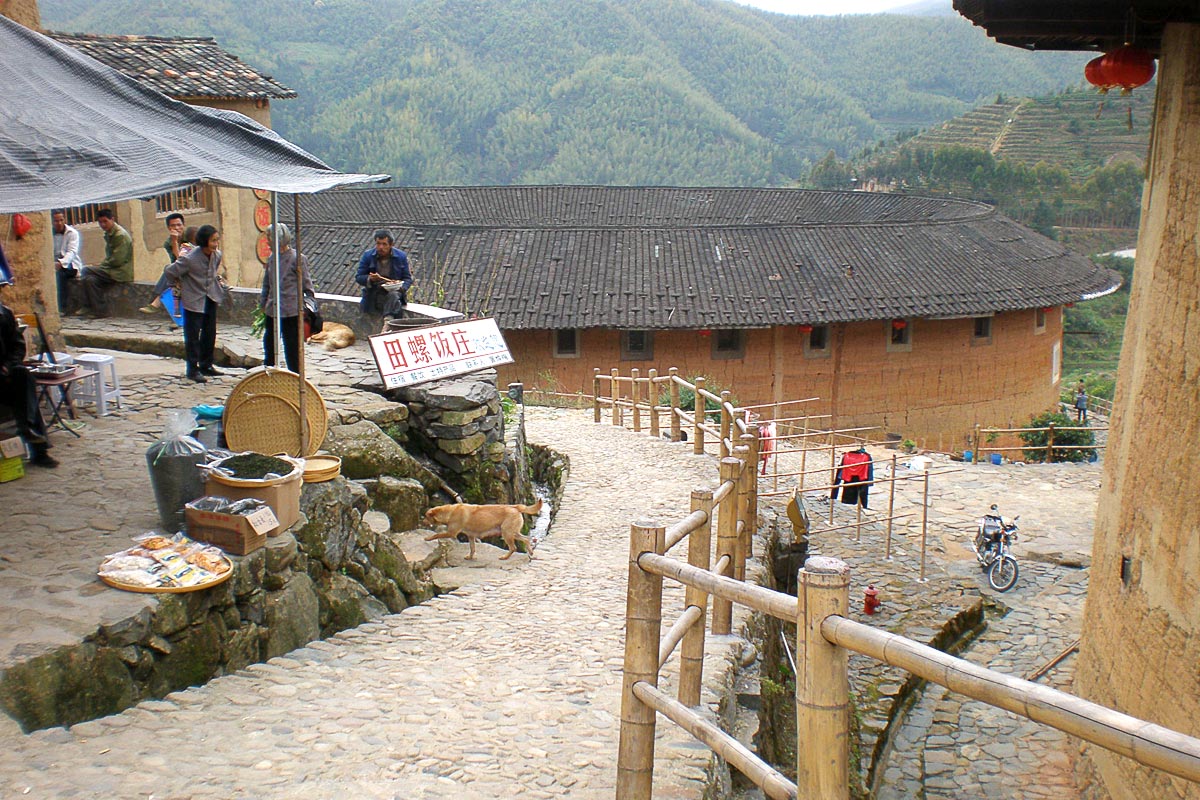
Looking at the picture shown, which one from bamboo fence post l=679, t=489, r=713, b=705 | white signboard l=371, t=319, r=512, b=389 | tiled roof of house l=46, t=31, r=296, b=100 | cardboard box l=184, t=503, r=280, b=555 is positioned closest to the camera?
bamboo fence post l=679, t=489, r=713, b=705

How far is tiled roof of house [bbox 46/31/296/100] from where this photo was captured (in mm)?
13961

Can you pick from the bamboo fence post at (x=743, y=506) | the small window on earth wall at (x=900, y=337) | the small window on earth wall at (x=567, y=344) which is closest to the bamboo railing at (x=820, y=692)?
the bamboo fence post at (x=743, y=506)

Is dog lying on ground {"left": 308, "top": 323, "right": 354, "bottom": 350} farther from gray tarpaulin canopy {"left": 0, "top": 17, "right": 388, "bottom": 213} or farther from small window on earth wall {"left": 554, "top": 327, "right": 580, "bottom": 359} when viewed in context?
small window on earth wall {"left": 554, "top": 327, "right": 580, "bottom": 359}

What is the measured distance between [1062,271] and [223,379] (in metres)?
20.4

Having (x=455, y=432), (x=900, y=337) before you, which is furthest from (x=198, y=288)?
(x=900, y=337)

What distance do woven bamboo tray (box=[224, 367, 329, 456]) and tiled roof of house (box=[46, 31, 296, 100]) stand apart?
883 centimetres

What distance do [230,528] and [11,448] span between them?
67.8 inches

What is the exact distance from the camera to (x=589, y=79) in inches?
2977

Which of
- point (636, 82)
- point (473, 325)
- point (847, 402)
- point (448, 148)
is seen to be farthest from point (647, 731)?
point (636, 82)

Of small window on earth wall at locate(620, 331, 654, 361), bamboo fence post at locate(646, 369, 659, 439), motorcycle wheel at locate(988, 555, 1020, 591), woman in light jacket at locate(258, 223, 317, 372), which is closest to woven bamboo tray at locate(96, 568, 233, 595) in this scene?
woman in light jacket at locate(258, 223, 317, 372)

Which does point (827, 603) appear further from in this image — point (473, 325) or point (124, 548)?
point (473, 325)

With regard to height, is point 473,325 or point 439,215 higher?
point 439,215

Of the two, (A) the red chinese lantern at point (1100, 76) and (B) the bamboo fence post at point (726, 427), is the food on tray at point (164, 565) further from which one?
(A) the red chinese lantern at point (1100, 76)

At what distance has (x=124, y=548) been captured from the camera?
17.0ft
